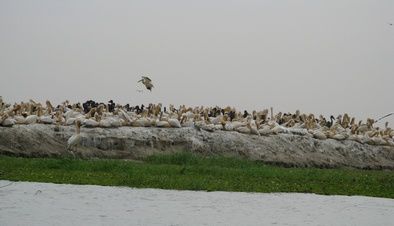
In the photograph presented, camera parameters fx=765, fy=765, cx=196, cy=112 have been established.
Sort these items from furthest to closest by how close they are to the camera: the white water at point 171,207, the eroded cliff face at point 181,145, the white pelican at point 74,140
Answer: the eroded cliff face at point 181,145
the white pelican at point 74,140
the white water at point 171,207

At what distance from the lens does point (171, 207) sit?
12.8 meters

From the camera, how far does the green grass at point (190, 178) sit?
1628cm

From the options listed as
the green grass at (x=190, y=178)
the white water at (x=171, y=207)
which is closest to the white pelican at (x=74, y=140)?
the green grass at (x=190, y=178)

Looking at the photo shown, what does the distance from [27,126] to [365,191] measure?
12954 millimetres

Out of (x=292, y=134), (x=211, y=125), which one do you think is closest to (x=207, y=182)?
(x=211, y=125)

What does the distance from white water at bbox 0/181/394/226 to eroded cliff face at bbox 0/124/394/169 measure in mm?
10078

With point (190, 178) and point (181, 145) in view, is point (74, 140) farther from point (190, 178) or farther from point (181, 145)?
point (190, 178)

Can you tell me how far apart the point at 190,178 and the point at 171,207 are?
5242 millimetres

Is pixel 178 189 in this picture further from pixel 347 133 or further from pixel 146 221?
pixel 347 133

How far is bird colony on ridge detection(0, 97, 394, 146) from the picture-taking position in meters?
27.8

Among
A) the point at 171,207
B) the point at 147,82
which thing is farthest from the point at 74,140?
the point at 171,207

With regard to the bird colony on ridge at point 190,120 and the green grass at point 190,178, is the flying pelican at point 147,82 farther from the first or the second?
the green grass at point 190,178

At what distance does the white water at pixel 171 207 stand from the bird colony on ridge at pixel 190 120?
1180cm

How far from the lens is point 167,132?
1134 inches
